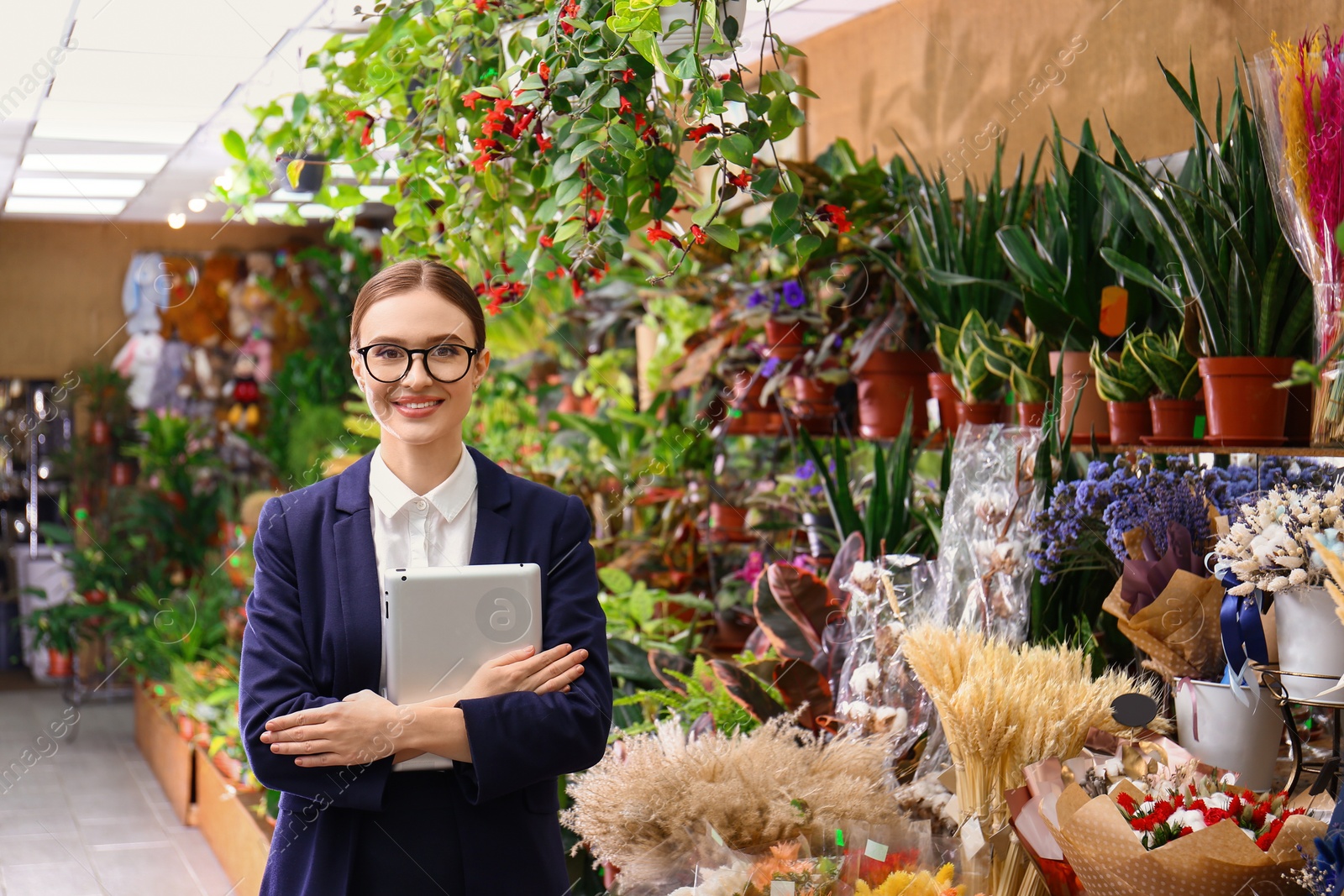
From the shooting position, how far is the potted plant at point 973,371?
7.73ft

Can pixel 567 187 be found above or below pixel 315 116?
below

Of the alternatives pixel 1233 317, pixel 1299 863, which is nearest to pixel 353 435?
pixel 1233 317

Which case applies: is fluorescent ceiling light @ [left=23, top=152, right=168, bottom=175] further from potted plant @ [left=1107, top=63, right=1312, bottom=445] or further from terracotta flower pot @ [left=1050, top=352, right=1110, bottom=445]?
potted plant @ [left=1107, top=63, right=1312, bottom=445]

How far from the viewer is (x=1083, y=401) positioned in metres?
2.17

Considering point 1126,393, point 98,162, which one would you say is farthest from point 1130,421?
point 98,162

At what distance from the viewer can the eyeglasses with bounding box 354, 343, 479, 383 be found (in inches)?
55.1

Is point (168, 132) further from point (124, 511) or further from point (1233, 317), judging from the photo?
point (1233, 317)

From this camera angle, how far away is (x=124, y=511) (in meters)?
6.62

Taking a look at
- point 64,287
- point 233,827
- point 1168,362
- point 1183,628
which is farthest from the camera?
point 64,287

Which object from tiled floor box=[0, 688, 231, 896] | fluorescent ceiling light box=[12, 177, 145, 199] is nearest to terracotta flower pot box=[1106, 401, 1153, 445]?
tiled floor box=[0, 688, 231, 896]

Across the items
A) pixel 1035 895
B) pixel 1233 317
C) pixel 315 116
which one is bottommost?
pixel 1035 895

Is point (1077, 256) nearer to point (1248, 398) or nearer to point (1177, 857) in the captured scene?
point (1248, 398)

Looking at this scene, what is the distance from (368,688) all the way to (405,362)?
15.1 inches

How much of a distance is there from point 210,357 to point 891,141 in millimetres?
5406
